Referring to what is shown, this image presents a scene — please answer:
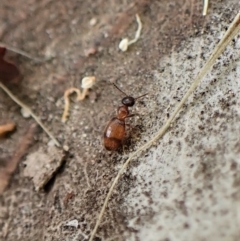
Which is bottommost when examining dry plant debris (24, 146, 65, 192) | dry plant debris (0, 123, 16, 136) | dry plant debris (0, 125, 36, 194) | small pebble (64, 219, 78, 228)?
small pebble (64, 219, 78, 228)

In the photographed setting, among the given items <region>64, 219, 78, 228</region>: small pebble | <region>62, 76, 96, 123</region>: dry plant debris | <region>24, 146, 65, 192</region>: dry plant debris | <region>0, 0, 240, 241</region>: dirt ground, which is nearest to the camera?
<region>0, 0, 240, 241</region>: dirt ground

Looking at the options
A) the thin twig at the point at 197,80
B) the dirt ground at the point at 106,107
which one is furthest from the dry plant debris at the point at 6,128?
the thin twig at the point at 197,80

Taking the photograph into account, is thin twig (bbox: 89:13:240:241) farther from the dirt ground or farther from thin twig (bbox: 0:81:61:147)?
thin twig (bbox: 0:81:61:147)

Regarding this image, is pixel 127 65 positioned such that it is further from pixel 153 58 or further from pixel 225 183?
pixel 225 183

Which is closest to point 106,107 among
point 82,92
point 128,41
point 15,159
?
point 82,92

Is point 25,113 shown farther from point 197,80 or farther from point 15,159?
point 197,80

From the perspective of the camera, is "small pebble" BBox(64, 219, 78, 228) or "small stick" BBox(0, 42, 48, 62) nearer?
"small pebble" BBox(64, 219, 78, 228)

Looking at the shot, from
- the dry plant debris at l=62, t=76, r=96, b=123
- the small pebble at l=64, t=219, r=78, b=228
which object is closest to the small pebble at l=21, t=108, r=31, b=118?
the dry plant debris at l=62, t=76, r=96, b=123
